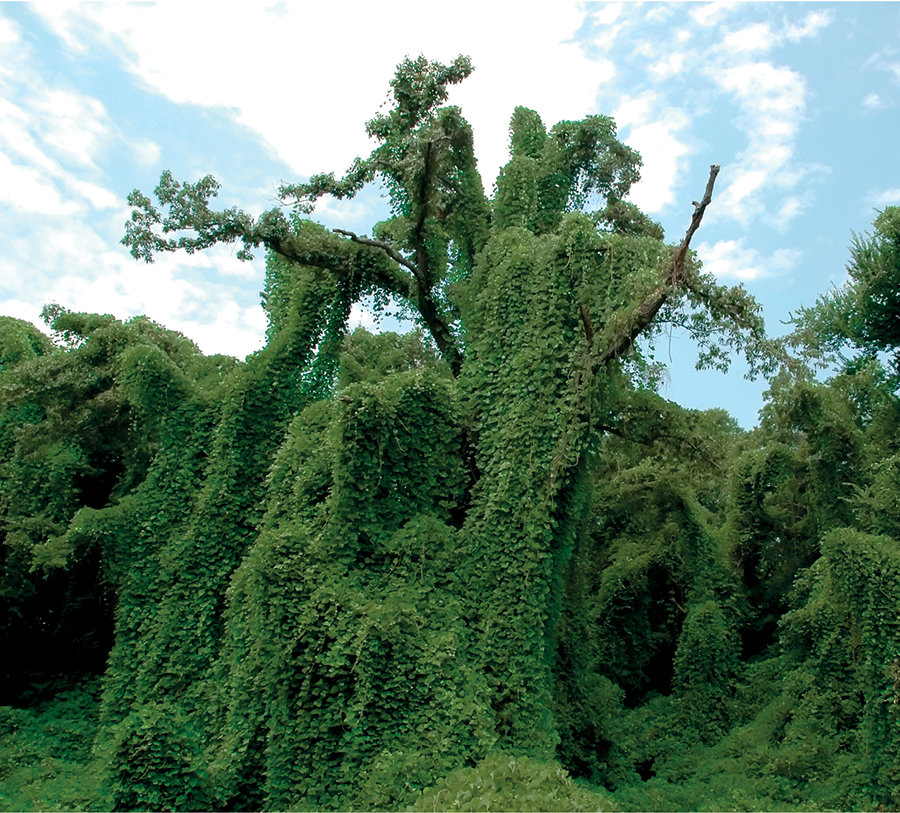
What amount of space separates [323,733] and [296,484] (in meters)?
2.42

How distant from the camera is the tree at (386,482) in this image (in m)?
6.72

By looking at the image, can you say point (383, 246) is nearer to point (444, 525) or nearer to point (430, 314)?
point (430, 314)

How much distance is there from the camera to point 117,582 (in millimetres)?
9844

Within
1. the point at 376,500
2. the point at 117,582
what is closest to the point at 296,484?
the point at 376,500

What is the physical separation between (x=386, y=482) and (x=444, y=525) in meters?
0.72

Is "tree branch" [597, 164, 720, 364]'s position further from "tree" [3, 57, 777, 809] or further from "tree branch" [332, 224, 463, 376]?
"tree branch" [332, 224, 463, 376]

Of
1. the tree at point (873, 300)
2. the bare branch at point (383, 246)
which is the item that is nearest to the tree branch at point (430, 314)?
the bare branch at point (383, 246)

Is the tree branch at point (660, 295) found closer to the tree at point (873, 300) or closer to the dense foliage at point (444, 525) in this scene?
the dense foliage at point (444, 525)

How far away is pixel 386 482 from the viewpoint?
757 cm

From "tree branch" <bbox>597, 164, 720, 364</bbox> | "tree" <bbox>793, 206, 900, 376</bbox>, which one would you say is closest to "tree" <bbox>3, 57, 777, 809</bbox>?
"tree branch" <bbox>597, 164, 720, 364</bbox>

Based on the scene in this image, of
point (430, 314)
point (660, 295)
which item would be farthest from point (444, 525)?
point (430, 314)

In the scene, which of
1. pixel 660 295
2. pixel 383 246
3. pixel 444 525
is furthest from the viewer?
pixel 383 246

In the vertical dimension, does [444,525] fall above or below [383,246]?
below

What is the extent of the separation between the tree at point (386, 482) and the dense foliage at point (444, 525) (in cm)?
4
